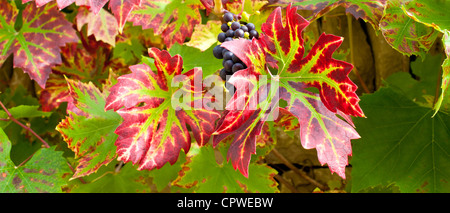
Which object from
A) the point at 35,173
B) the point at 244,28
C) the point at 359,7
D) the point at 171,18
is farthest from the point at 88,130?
the point at 359,7

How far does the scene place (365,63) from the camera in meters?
1.15

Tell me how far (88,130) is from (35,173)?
6.1 inches

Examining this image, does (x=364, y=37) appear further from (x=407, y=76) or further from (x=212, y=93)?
(x=212, y=93)

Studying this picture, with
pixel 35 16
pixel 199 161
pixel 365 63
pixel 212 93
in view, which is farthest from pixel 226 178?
pixel 35 16

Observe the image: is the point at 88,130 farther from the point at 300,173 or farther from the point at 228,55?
the point at 300,173

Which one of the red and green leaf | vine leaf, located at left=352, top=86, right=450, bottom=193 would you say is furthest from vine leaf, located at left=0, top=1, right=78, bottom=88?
vine leaf, located at left=352, top=86, right=450, bottom=193

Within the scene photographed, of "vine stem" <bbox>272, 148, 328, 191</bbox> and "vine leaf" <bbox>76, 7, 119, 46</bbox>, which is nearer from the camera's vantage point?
"vine leaf" <bbox>76, 7, 119, 46</bbox>

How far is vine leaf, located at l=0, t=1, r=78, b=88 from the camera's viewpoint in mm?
993

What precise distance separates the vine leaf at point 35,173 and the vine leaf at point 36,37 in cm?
18

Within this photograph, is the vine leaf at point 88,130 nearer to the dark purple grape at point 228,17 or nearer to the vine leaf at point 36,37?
the vine leaf at point 36,37

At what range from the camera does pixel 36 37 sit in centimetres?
103

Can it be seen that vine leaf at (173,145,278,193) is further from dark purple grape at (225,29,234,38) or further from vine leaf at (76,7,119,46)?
vine leaf at (76,7,119,46)

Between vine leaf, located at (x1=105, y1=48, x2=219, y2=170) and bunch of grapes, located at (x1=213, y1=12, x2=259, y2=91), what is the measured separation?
0.06m

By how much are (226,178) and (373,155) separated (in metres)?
0.31
